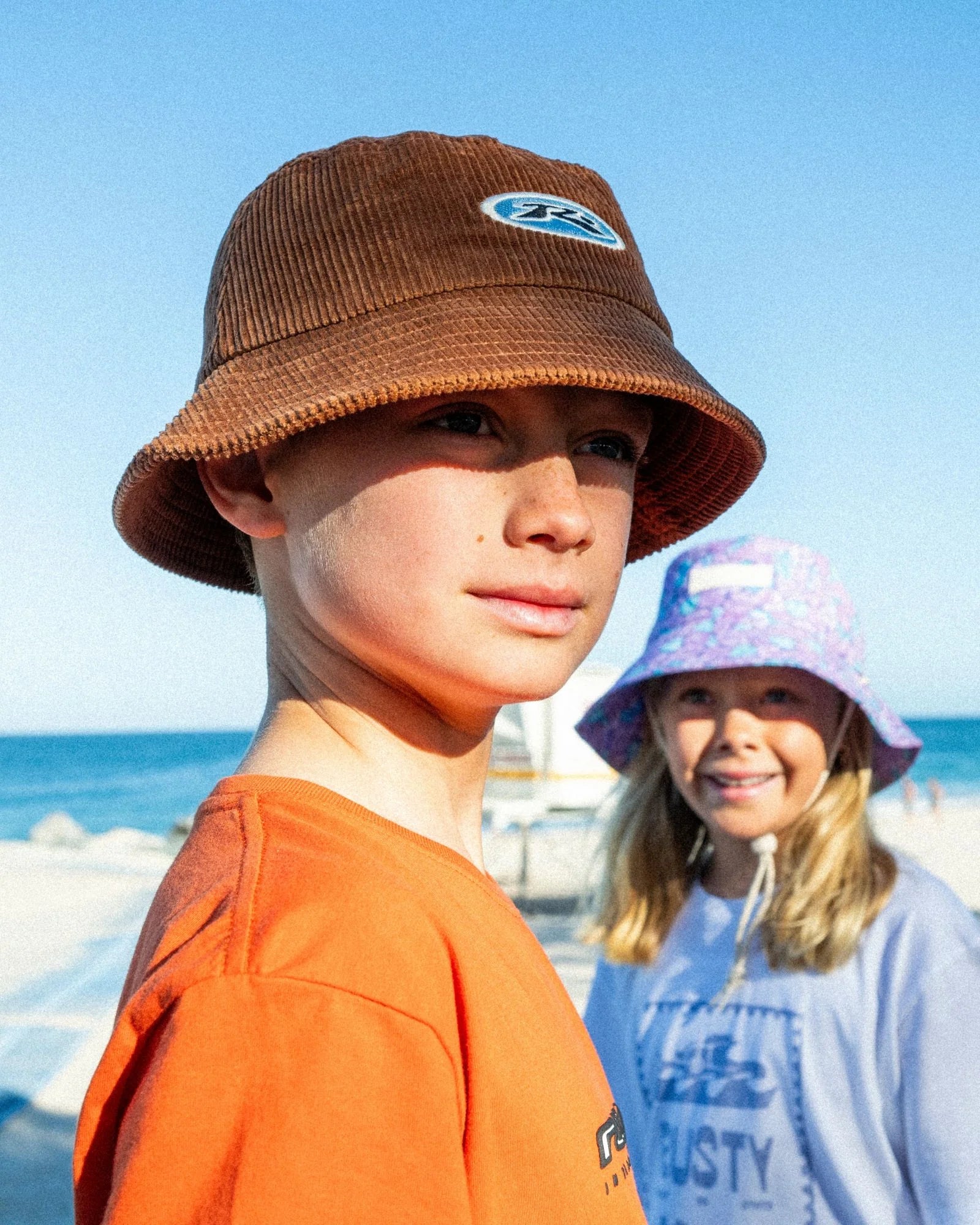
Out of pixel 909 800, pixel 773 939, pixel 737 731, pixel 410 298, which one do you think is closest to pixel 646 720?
pixel 737 731

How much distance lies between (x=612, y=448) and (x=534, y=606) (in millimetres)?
264

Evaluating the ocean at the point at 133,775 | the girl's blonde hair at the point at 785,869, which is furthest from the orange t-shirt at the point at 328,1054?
the ocean at the point at 133,775

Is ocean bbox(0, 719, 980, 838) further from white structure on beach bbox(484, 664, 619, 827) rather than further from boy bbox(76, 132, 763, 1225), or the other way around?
boy bbox(76, 132, 763, 1225)

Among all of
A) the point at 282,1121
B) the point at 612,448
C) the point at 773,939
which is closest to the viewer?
the point at 282,1121

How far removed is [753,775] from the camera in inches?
107

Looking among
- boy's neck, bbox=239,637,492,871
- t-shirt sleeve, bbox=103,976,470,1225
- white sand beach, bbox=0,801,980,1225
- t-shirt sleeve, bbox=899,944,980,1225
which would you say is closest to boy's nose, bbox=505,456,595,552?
boy's neck, bbox=239,637,492,871

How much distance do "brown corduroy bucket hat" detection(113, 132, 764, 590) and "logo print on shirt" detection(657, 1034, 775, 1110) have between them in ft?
5.08

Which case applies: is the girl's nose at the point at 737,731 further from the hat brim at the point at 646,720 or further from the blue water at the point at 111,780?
the blue water at the point at 111,780

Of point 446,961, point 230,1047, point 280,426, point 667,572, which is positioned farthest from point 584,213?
point 667,572

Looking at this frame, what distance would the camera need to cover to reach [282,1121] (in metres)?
0.75

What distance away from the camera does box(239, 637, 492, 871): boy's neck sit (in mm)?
1201

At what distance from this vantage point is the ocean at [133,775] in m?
38.0

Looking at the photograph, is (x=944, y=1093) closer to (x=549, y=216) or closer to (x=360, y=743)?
(x=360, y=743)

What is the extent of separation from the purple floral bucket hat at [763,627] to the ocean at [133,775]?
24.5 meters
